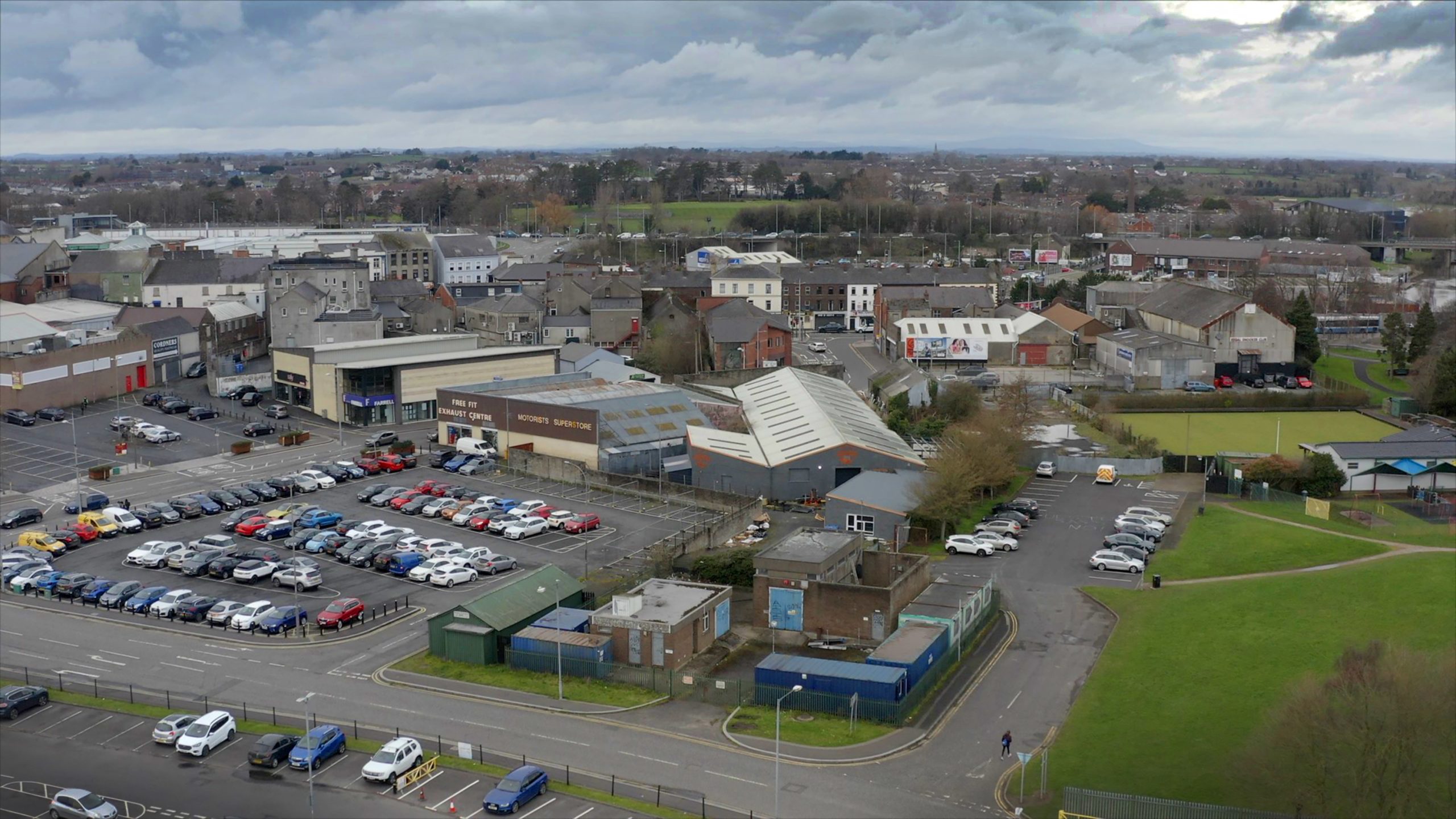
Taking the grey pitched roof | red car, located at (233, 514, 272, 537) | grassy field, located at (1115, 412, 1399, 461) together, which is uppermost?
the grey pitched roof

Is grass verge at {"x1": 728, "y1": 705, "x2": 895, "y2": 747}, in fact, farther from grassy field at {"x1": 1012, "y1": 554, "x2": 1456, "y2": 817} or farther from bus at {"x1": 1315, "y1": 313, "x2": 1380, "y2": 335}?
bus at {"x1": 1315, "y1": 313, "x2": 1380, "y2": 335}

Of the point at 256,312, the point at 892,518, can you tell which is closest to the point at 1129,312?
the point at 892,518

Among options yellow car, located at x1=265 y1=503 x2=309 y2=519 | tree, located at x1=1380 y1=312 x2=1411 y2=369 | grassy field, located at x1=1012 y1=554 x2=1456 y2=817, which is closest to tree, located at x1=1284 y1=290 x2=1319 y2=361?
tree, located at x1=1380 y1=312 x2=1411 y2=369

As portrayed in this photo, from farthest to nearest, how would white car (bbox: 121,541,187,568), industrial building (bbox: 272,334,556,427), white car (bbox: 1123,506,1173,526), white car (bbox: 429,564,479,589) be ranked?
industrial building (bbox: 272,334,556,427) → white car (bbox: 1123,506,1173,526) → white car (bbox: 121,541,187,568) → white car (bbox: 429,564,479,589)

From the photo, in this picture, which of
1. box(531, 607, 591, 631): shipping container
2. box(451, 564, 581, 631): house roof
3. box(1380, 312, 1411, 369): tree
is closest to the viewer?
box(451, 564, 581, 631): house roof

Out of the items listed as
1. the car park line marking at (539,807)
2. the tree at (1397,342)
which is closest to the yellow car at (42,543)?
the car park line marking at (539,807)

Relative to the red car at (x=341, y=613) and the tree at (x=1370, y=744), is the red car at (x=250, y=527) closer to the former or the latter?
the red car at (x=341, y=613)

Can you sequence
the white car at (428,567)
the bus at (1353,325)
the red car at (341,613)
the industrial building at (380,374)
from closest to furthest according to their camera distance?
1. the red car at (341,613)
2. the white car at (428,567)
3. the industrial building at (380,374)
4. the bus at (1353,325)
